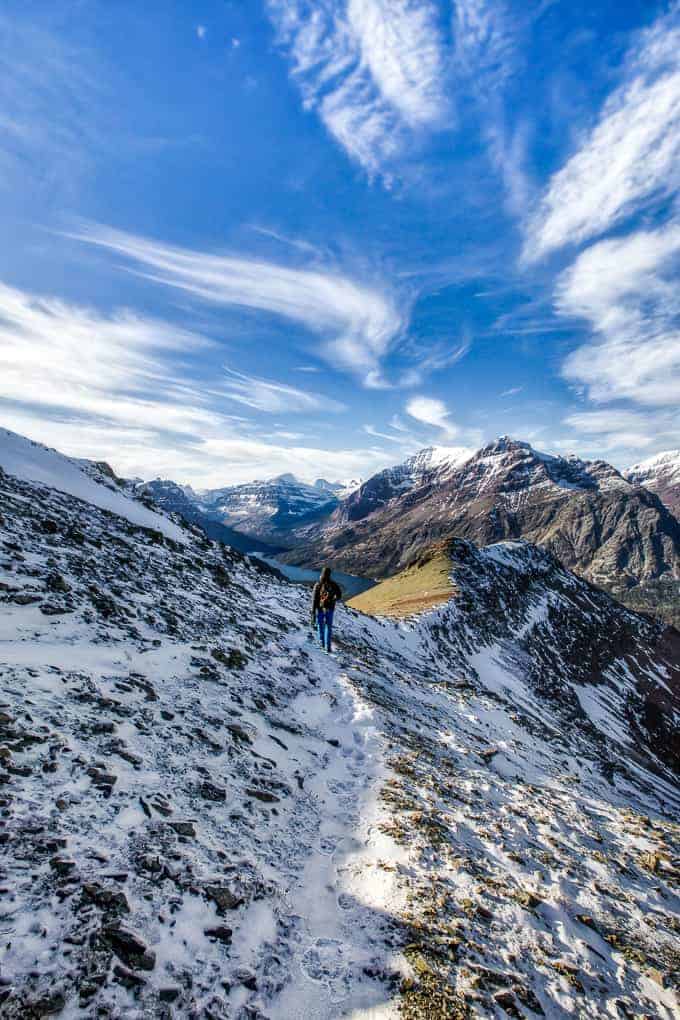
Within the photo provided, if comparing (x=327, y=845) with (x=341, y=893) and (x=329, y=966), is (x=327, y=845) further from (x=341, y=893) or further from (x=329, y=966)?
(x=329, y=966)

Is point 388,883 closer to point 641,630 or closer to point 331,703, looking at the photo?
point 331,703

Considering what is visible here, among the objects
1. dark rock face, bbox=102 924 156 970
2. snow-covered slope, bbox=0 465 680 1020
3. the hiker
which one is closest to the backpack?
the hiker

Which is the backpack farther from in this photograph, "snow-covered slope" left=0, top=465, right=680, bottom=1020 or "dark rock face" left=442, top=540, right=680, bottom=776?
"dark rock face" left=442, top=540, right=680, bottom=776

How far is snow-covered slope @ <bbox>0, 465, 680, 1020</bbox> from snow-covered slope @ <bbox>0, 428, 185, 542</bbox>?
574 centimetres

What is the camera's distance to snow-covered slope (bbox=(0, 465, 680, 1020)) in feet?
14.4

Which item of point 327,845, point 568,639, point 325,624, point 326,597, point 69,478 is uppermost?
point 69,478

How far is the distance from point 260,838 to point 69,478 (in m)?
24.0

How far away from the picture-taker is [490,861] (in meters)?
8.12

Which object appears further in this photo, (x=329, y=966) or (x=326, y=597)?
(x=326, y=597)

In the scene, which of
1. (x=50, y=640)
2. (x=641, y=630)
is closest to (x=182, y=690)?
(x=50, y=640)

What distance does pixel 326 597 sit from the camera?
677 inches

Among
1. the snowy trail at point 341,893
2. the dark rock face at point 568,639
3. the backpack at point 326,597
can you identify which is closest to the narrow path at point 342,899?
the snowy trail at point 341,893

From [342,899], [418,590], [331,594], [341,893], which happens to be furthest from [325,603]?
[418,590]

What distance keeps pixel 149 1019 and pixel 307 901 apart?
2762mm
